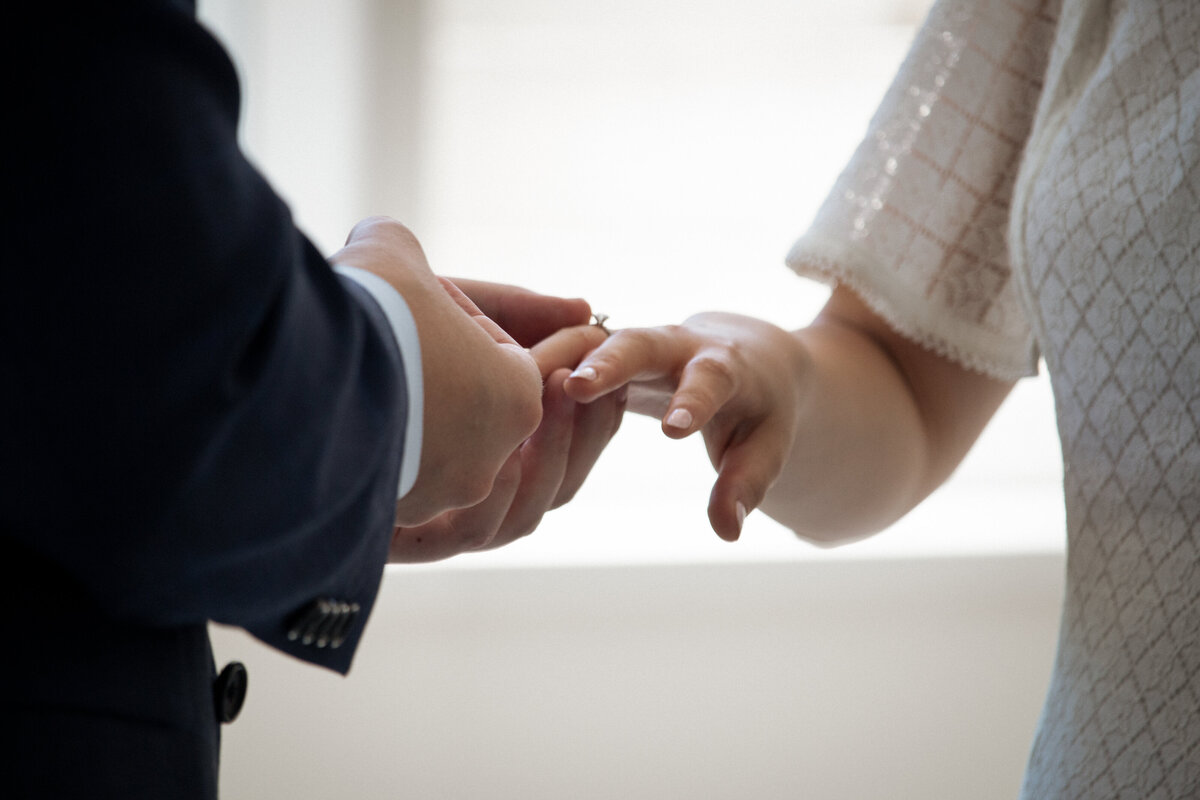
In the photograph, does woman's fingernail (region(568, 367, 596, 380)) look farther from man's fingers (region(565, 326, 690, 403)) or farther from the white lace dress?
the white lace dress

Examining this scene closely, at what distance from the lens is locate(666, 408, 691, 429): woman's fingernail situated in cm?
63

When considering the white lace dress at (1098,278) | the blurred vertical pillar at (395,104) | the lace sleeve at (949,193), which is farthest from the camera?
the blurred vertical pillar at (395,104)

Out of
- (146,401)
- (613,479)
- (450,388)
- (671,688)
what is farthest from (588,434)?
(671,688)

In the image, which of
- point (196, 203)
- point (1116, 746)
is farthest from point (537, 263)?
point (196, 203)

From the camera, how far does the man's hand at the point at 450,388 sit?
46 cm

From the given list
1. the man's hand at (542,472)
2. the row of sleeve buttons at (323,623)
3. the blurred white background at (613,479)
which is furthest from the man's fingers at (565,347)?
the blurred white background at (613,479)

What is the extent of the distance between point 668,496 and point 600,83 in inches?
29.7

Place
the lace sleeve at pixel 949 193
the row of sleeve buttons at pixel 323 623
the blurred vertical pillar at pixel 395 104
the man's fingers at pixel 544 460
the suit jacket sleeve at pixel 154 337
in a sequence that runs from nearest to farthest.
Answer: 1. the suit jacket sleeve at pixel 154 337
2. the row of sleeve buttons at pixel 323 623
3. the man's fingers at pixel 544 460
4. the lace sleeve at pixel 949 193
5. the blurred vertical pillar at pixel 395 104

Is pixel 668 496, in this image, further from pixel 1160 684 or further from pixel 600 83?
pixel 1160 684

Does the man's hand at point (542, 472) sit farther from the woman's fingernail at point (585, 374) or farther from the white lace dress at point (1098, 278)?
the white lace dress at point (1098, 278)

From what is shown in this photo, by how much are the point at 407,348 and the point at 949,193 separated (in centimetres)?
62

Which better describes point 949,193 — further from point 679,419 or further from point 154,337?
point 154,337

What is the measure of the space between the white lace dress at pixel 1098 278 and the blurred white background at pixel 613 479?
0.87 meters

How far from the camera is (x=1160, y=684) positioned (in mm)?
615
